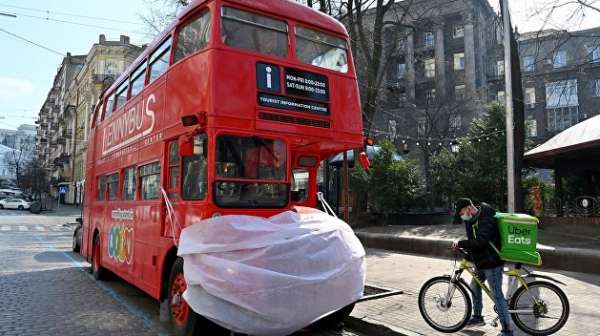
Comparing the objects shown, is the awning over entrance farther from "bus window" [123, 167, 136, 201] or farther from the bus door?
"bus window" [123, 167, 136, 201]

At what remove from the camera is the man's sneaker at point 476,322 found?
6043 mm

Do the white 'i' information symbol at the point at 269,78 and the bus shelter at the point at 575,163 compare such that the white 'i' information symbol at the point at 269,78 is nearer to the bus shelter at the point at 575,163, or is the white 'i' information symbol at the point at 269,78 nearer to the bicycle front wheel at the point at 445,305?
the bicycle front wheel at the point at 445,305

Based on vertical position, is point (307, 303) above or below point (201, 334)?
above

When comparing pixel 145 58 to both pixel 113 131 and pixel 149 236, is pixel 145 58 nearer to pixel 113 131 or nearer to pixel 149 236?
pixel 113 131

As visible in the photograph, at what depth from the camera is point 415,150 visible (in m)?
40.8

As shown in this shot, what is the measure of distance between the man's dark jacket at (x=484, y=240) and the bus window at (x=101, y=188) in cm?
789

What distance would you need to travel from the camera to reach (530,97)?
48562 millimetres

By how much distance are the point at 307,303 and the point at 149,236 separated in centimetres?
322

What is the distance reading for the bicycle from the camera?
558cm

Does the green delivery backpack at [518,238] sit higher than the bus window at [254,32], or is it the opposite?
the bus window at [254,32]


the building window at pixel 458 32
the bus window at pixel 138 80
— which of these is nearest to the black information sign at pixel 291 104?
the bus window at pixel 138 80

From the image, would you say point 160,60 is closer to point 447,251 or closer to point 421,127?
point 447,251

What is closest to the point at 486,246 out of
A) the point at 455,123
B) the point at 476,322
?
the point at 476,322

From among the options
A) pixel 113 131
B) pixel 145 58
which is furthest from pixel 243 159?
pixel 113 131
